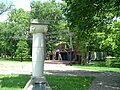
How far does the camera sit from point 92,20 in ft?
60.5

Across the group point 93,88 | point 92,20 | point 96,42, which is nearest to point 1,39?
point 96,42

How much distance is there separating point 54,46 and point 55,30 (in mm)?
3696

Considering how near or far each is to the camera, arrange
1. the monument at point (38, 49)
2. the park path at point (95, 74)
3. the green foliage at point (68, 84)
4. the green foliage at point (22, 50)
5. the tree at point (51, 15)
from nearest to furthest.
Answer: the monument at point (38, 49), the green foliage at point (68, 84), the park path at point (95, 74), the green foliage at point (22, 50), the tree at point (51, 15)

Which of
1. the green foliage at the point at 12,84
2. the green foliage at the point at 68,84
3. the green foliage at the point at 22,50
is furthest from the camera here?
the green foliage at the point at 22,50

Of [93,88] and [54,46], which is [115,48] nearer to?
[93,88]

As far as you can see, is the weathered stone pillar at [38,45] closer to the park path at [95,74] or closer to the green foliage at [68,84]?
the green foliage at [68,84]

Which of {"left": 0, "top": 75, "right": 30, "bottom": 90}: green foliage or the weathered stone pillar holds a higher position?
the weathered stone pillar

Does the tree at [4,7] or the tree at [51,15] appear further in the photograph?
the tree at [4,7]

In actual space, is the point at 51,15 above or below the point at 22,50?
above

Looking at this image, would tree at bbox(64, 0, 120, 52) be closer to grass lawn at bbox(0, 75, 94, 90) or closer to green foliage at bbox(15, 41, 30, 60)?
grass lawn at bbox(0, 75, 94, 90)

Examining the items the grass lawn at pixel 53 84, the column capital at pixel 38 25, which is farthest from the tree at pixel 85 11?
the column capital at pixel 38 25

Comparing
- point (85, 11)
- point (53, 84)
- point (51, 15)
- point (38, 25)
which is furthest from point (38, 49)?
point (51, 15)

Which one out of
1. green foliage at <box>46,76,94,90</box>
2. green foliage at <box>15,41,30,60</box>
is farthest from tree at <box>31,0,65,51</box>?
green foliage at <box>46,76,94,90</box>

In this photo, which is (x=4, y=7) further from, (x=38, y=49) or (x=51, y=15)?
(x=38, y=49)
